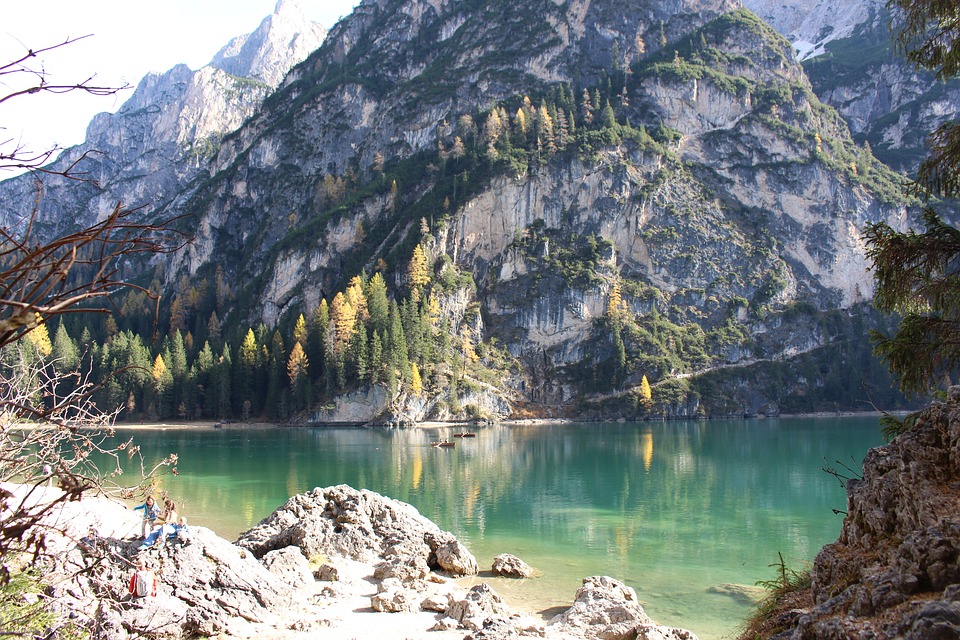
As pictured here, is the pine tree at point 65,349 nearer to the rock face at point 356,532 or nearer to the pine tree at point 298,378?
the pine tree at point 298,378

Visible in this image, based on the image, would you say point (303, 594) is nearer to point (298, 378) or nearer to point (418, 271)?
point (298, 378)

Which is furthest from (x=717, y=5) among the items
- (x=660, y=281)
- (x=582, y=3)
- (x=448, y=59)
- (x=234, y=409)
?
(x=234, y=409)

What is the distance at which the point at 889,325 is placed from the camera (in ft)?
397

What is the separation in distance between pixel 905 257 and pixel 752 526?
2130 cm

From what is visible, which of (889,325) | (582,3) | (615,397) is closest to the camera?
(615,397)

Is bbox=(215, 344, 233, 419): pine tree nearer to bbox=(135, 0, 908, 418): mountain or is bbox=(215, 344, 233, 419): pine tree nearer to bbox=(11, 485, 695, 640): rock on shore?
bbox=(135, 0, 908, 418): mountain

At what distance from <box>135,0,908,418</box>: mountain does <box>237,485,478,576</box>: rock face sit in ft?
Answer: 233

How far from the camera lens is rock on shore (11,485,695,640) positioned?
1099 centimetres

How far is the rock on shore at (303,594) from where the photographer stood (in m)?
11.0

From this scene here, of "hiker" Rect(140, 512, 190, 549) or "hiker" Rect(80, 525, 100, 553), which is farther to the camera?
"hiker" Rect(140, 512, 190, 549)

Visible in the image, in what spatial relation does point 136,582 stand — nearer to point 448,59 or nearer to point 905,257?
point 905,257

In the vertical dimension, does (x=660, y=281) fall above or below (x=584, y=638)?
above

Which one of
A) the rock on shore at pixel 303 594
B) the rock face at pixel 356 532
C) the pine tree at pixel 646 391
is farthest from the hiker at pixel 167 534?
the pine tree at pixel 646 391

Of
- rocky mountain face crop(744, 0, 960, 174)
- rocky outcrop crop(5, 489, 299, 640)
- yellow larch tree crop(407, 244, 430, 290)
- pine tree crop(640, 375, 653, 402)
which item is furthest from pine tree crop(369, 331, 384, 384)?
rocky mountain face crop(744, 0, 960, 174)
